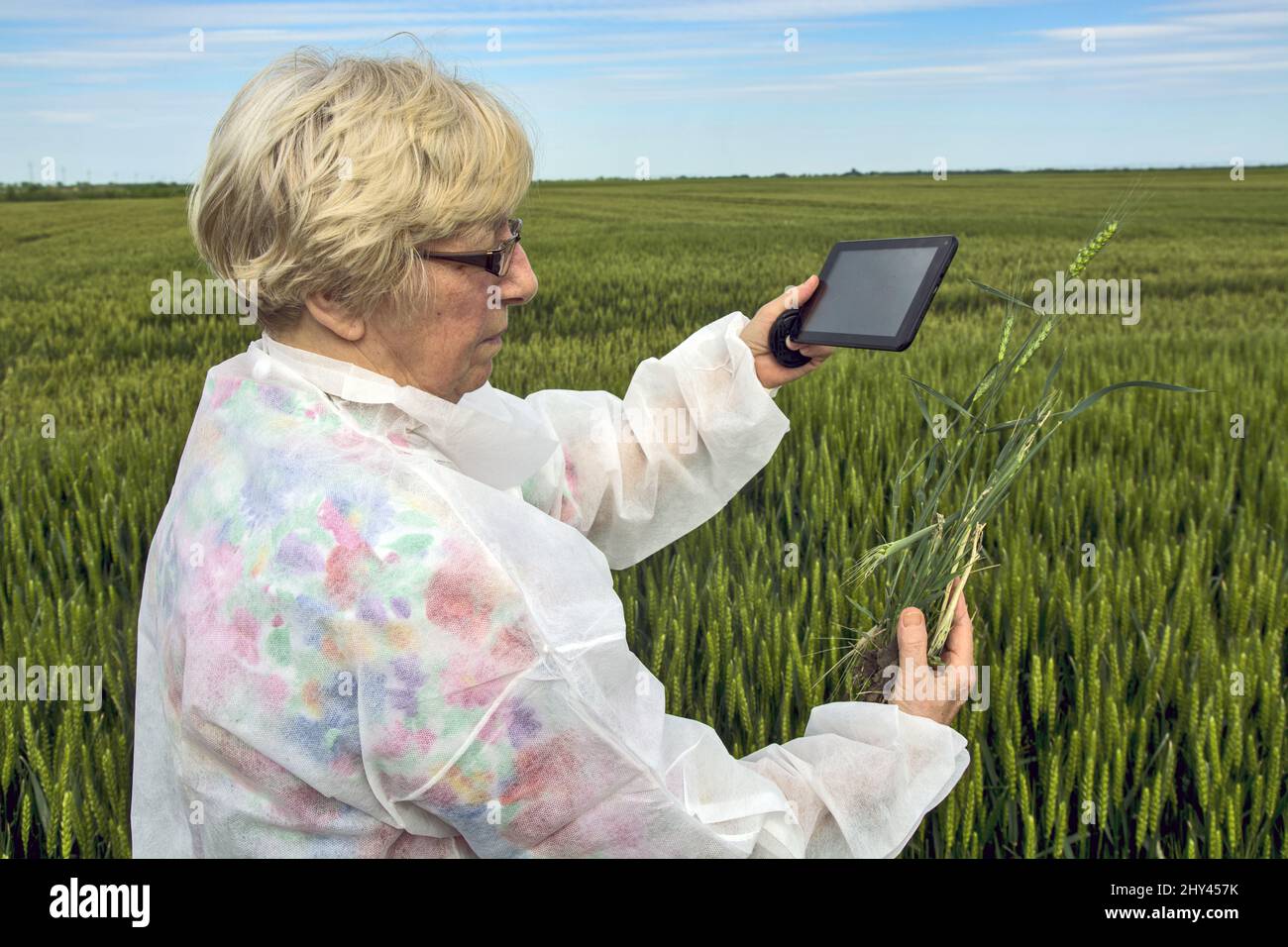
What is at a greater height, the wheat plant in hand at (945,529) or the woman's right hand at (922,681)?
the wheat plant in hand at (945,529)

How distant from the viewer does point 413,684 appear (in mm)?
1217

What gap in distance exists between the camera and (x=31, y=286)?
10.9 metres

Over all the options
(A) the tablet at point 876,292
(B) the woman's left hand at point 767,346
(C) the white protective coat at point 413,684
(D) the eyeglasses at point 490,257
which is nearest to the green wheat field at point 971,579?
(A) the tablet at point 876,292

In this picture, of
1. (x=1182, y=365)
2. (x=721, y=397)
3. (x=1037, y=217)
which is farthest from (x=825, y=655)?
(x=1037, y=217)

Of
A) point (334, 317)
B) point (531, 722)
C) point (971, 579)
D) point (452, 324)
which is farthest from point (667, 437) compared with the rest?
point (971, 579)

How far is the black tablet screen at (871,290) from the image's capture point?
1.55 metres

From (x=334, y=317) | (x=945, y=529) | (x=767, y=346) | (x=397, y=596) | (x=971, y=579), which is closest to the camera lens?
(x=397, y=596)

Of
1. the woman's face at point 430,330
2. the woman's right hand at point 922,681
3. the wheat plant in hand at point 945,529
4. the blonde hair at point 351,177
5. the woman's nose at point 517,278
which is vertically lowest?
the woman's right hand at point 922,681

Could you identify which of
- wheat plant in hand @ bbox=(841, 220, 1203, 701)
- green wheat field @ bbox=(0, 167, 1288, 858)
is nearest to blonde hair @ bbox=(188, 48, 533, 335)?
green wheat field @ bbox=(0, 167, 1288, 858)

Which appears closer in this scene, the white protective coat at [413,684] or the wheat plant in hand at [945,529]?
the white protective coat at [413,684]

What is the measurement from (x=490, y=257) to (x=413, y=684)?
20.6 inches

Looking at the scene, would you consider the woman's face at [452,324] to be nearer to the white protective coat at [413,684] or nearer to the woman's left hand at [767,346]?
the white protective coat at [413,684]

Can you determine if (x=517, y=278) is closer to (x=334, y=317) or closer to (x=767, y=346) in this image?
(x=334, y=317)
